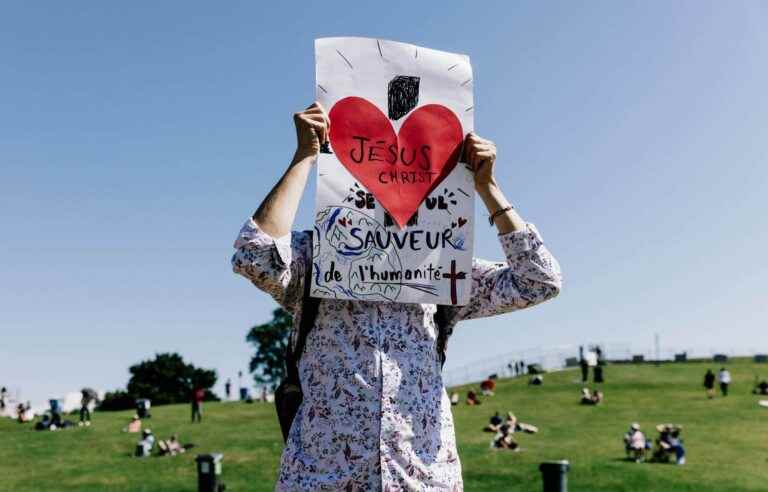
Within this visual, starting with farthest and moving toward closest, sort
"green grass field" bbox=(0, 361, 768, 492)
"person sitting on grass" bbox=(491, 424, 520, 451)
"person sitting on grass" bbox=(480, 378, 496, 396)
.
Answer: "person sitting on grass" bbox=(480, 378, 496, 396) → "person sitting on grass" bbox=(491, 424, 520, 451) → "green grass field" bbox=(0, 361, 768, 492)

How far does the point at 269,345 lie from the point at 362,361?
96078mm

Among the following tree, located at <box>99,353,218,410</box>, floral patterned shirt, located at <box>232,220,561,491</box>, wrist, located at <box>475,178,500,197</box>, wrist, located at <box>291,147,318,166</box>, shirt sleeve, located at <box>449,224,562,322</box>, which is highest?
wrist, located at <box>291,147,318,166</box>

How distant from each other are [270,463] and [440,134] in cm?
2033

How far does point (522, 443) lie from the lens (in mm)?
26578

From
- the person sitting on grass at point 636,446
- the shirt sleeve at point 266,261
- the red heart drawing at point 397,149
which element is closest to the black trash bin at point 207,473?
the shirt sleeve at point 266,261

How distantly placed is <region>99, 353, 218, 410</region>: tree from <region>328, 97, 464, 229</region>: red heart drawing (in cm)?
8808

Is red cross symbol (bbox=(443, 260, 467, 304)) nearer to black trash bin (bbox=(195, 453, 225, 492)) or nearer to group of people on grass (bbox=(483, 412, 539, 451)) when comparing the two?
black trash bin (bbox=(195, 453, 225, 492))

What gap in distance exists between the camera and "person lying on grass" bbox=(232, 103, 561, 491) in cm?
323

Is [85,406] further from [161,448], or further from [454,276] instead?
[454,276]

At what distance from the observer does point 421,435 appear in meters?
3.31

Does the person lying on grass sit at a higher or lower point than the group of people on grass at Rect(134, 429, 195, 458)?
higher

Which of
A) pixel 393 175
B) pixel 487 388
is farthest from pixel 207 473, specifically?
pixel 487 388

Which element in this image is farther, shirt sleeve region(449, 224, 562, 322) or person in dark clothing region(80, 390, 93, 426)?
person in dark clothing region(80, 390, 93, 426)

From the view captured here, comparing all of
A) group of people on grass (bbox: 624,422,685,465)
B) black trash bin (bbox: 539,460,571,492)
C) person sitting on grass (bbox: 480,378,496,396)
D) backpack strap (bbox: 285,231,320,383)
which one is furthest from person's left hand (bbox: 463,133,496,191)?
person sitting on grass (bbox: 480,378,496,396)
